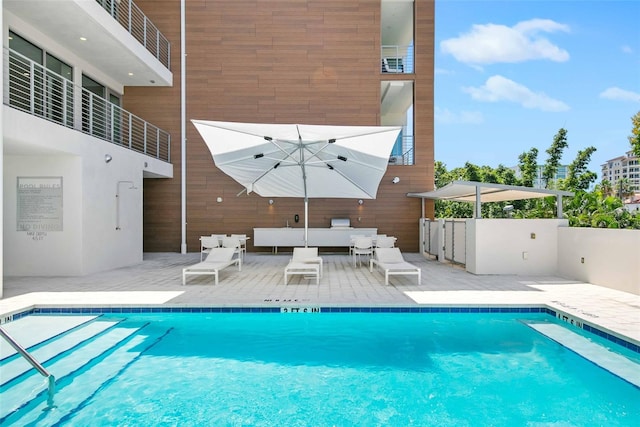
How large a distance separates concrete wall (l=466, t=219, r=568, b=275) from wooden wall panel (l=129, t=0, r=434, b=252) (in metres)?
5.04

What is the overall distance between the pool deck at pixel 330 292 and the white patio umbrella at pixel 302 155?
2.03 meters

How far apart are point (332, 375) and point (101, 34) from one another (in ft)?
30.9

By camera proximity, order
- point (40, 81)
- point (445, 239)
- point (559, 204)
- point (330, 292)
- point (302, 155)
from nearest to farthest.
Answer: point (330, 292)
point (302, 155)
point (559, 204)
point (40, 81)
point (445, 239)

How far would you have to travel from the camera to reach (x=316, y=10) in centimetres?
1378

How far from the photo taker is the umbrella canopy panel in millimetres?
7000

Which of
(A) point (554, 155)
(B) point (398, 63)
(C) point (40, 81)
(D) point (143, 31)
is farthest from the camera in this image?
(A) point (554, 155)

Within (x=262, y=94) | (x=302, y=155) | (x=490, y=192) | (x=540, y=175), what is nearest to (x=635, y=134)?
(x=540, y=175)

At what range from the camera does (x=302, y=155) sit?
26.3ft

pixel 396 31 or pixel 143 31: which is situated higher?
pixel 396 31

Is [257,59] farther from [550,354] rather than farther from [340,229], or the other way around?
[550,354]

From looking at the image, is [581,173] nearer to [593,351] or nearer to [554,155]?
[554,155]

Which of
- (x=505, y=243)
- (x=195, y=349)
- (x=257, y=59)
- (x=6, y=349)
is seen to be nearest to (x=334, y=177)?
(x=505, y=243)

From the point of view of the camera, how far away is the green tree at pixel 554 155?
92.9 feet

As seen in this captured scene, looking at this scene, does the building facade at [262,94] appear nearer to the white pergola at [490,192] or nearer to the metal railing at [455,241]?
the white pergola at [490,192]
